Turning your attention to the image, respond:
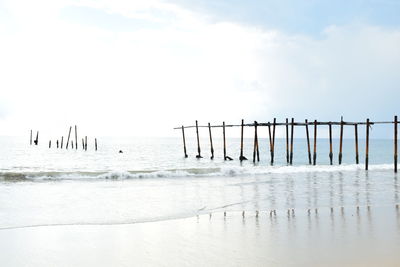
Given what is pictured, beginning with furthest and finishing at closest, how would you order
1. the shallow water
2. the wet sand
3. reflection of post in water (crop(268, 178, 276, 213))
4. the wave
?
the wave → reflection of post in water (crop(268, 178, 276, 213)) → the shallow water → the wet sand

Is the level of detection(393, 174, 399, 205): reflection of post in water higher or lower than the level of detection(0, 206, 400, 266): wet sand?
lower

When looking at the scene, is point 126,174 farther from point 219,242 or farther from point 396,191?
point 219,242

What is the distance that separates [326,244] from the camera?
6578 millimetres

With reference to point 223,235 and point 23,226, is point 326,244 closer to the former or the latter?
point 223,235

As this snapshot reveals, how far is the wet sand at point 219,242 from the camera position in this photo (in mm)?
5805

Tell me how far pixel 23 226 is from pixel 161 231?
3085 mm

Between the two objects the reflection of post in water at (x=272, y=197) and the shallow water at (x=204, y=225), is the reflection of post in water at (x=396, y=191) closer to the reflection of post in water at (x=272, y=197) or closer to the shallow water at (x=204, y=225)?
the shallow water at (x=204, y=225)

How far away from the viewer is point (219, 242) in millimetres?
6801

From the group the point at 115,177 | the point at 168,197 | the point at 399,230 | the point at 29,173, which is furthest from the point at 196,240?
the point at 29,173

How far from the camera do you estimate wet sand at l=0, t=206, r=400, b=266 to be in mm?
5805

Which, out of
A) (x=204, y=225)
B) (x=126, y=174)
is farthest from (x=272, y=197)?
(x=126, y=174)

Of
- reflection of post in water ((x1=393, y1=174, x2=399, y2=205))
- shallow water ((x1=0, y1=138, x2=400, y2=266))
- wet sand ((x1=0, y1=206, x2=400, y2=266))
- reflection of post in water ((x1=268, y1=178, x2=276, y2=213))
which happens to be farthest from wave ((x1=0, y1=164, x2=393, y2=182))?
wet sand ((x1=0, y1=206, x2=400, y2=266))

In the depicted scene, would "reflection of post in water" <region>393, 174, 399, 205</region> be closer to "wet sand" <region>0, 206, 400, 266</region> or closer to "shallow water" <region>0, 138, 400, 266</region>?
"shallow water" <region>0, 138, 400, 266</region>

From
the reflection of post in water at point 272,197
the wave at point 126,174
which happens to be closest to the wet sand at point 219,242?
the reflection of post in water at point 272,197
